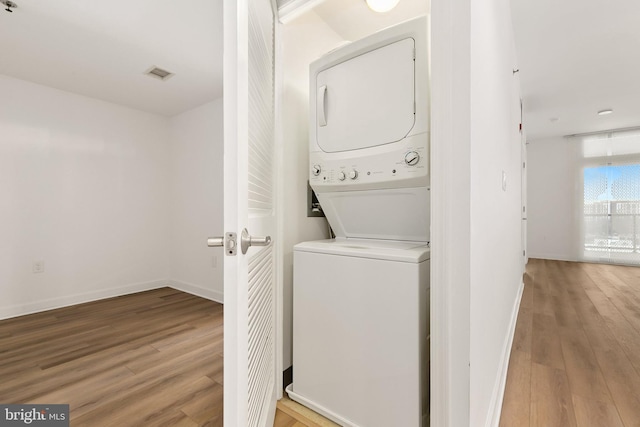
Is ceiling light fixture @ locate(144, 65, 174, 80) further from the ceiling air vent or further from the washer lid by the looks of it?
the washer lid

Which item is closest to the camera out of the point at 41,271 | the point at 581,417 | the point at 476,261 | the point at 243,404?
the point at 243,404

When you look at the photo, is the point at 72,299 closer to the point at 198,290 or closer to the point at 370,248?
the point at 198,290

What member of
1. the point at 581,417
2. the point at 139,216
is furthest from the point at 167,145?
the point at 581,417

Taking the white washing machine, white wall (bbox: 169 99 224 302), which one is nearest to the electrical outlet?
white wall (bbox: 169 99 224 302)

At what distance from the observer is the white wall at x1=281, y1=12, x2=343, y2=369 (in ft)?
5.10

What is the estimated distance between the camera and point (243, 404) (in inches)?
29.9

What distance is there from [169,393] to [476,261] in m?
1.70

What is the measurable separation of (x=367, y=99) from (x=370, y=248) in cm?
67

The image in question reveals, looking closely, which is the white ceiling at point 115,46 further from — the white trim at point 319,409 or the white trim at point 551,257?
the white trim at point 551,257

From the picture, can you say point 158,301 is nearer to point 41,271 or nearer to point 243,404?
point 41,271

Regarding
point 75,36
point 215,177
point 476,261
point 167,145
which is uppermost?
point 75,36

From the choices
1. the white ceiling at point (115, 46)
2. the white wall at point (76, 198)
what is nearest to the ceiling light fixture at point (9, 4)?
the white ceiling at point (115, 46)

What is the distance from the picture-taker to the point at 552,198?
5809 mm

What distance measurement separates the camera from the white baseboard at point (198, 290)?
3.25m
